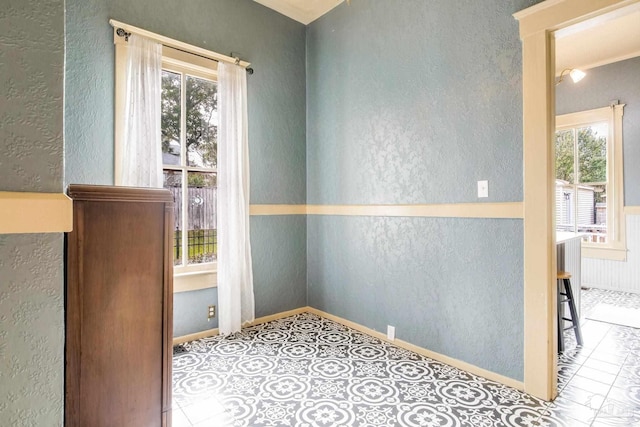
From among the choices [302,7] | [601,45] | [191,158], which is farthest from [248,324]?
[601,45]

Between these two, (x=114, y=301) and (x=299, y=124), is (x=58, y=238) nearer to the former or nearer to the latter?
(x=114, y=301)

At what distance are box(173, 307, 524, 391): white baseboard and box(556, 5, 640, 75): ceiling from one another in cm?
321

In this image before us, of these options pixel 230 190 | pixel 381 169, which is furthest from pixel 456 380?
pixel 230 190

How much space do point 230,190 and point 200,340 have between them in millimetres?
1318

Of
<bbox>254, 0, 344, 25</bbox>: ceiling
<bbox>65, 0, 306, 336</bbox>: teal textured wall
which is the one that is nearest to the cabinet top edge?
<bbox>65, 0, 306, 336</bbox>: teal textured wall

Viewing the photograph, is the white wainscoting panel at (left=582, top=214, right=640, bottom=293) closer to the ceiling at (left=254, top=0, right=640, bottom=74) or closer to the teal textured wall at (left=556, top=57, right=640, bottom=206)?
the teal textured wall at (left=556, top=57, right=640, bottom=206)

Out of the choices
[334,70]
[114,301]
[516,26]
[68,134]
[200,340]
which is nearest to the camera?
[114,301]

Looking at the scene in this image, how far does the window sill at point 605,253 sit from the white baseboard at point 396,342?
149 inches

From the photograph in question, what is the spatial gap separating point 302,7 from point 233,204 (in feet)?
7.09

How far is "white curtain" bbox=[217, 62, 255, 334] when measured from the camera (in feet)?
9.47

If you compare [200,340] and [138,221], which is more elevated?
[138,221]

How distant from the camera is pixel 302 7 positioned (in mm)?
3367

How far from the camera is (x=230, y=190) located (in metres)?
2.93

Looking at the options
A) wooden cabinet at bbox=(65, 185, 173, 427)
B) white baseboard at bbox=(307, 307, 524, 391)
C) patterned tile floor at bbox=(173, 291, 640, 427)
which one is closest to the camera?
wooden cabinet at bbox=(65, 185, 173, 427)
